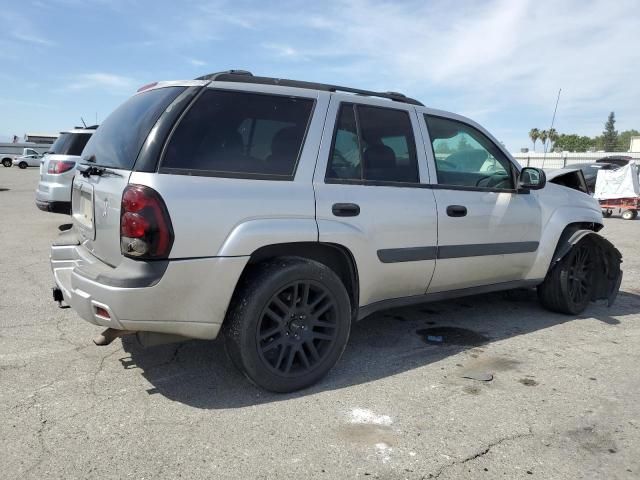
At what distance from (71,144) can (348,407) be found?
7.78 meters

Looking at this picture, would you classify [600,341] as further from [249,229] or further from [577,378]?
[249,229]

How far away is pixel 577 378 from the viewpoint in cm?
365

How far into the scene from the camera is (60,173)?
8.60 m

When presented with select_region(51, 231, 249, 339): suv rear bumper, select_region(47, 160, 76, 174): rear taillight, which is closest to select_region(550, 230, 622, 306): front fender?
select_region(51, 231, 249, 339): suv rear bumper

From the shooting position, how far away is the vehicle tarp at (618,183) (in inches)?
618

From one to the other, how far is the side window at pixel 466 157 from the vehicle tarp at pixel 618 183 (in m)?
13.4

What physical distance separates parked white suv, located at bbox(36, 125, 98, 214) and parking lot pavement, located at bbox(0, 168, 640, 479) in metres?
4.20

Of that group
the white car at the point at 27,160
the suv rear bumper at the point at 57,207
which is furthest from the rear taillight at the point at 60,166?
the white car at the point at 27,160

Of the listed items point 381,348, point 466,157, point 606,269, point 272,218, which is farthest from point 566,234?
point 272,218

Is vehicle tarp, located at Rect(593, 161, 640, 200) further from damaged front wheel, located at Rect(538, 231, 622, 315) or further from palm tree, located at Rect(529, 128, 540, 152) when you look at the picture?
palm tree, located at Rect(529, 128, 540, 152)

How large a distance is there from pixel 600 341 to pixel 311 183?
2.95 m

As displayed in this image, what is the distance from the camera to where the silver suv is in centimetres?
288

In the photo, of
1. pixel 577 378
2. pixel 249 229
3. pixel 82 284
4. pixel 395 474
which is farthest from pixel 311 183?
pixel 577 378

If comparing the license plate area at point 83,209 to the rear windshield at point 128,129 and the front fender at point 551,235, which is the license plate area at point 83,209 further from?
the front fender at point 551,235
